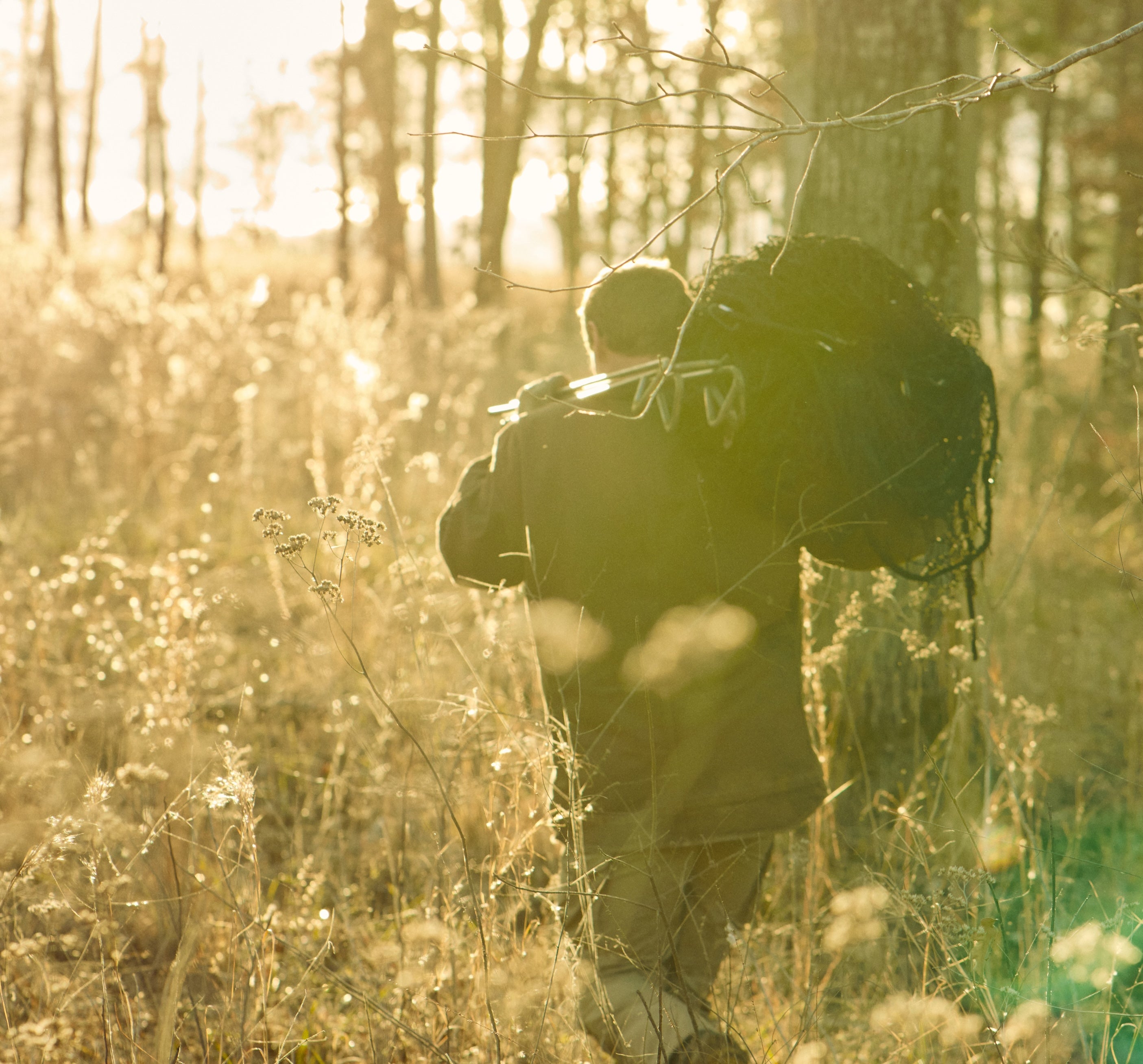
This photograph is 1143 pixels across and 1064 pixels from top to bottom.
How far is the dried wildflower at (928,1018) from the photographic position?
1.69 metres

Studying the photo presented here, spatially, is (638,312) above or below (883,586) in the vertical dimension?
above

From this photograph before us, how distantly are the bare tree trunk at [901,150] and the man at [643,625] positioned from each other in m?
1.17

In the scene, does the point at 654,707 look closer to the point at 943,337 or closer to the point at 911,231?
the point at 943,337

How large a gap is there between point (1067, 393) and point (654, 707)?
425 inches

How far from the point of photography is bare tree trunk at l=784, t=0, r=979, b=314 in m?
3.00

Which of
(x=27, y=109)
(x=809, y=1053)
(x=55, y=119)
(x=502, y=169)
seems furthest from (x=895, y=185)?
(x=27, y=109)

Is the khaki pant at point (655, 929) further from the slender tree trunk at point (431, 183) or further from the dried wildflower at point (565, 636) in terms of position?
the slender tree trunk at point (431, 183)

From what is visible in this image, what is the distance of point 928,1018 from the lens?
188 centimetres

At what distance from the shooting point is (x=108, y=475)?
19.1 feet

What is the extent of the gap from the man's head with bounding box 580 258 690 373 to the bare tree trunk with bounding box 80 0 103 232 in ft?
99.4

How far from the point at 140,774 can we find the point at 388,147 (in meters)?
13.5

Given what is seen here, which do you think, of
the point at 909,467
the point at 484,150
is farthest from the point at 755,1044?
the point at 484,150

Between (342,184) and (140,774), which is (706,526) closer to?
(140,774)

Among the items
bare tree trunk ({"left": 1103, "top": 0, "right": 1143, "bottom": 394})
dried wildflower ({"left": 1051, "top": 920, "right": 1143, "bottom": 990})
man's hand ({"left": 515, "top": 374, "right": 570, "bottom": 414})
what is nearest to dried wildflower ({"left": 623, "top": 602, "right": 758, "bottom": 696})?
man's hand ({"left": 515, "top": 374, "right": 570, "bottom": 414})
